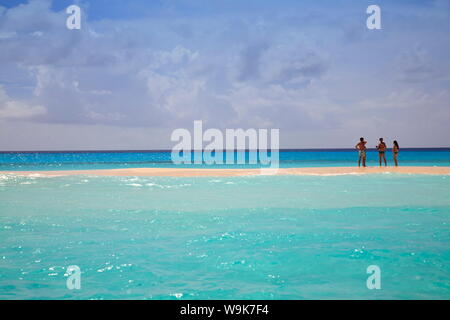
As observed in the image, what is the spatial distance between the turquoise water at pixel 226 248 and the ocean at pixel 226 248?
20 mm

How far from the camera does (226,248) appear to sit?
24.1 feet

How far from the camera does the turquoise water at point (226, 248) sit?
17.9 ft

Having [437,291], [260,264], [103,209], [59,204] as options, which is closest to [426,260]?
[437,291]

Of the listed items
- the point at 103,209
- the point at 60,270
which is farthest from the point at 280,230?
the point at 103,209

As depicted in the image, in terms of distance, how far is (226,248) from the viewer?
7336mm

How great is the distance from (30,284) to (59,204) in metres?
7.72

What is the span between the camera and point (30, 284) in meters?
5.56

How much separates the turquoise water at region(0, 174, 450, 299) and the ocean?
0.06 ft

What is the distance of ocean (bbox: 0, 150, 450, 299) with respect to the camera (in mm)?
5449

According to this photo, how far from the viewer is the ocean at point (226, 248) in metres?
5.45

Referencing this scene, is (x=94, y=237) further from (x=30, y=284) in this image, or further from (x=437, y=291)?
(x=437, y=291)
